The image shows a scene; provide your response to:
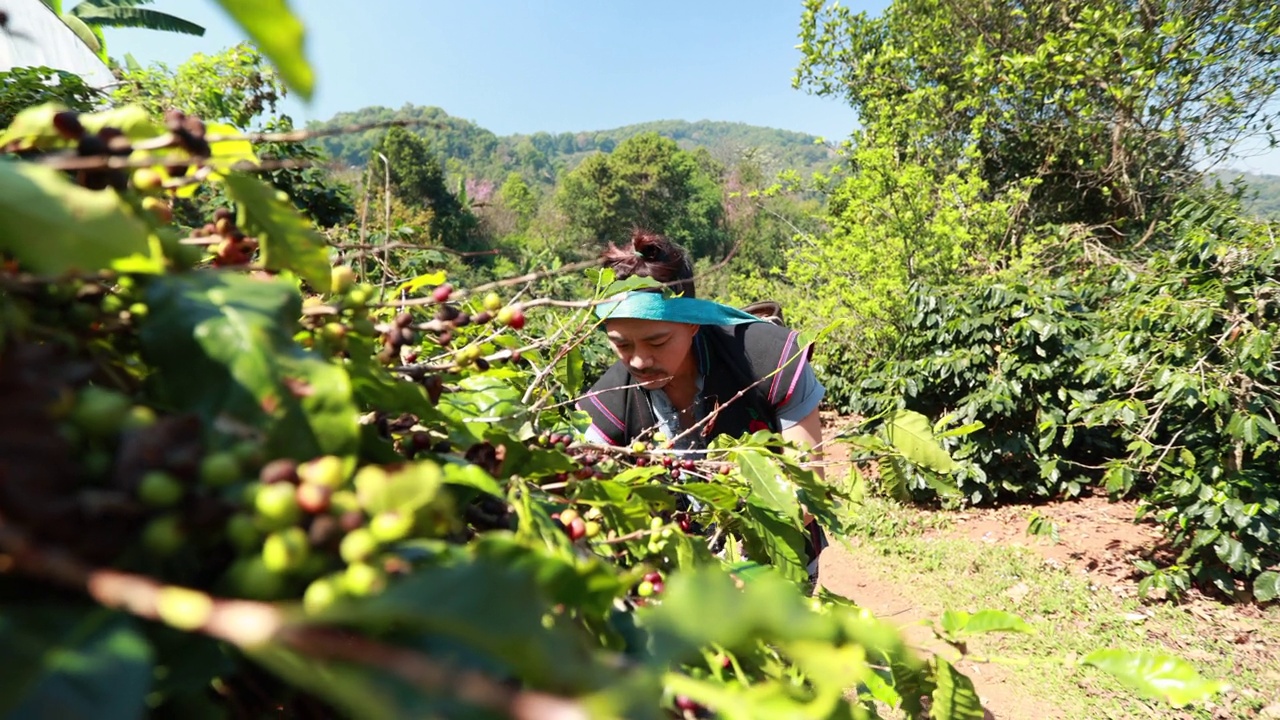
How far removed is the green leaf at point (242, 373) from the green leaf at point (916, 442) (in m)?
1.17

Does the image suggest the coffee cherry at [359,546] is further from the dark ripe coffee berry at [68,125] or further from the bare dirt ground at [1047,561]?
the bare dirt ground at [1047,561]

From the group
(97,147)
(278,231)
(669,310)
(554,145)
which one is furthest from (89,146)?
(554,145)

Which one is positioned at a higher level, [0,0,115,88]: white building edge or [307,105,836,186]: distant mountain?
[307,105,836,186]: distant mountain

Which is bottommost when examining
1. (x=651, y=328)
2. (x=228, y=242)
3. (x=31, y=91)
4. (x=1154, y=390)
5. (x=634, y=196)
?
(x=1154, y=390)

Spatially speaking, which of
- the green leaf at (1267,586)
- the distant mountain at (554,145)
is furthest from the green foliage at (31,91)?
the distant mountain at (554,145)

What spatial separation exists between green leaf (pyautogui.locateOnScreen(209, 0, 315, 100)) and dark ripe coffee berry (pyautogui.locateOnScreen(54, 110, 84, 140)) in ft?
0.96

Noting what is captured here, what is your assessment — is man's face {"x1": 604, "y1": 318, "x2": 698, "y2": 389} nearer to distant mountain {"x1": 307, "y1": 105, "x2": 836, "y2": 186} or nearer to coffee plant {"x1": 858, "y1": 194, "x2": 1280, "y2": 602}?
coffee plant {"x1": 858, "y1": 194, "x2": 1280, "y2": 602}

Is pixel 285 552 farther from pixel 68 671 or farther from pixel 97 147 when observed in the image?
pixel 97 147

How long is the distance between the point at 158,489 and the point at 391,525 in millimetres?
120

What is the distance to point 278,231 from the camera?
1.72 feet

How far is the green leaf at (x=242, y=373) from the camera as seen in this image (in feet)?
1.35

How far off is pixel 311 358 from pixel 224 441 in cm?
8

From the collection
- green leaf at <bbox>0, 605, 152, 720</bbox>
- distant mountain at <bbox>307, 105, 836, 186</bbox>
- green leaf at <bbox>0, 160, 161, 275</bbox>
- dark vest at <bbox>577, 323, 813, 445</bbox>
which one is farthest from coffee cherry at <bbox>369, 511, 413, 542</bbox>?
distant mountain at <bbox>307, 105, 836, 186</bbox>

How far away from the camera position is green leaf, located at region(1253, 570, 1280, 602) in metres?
4.05
